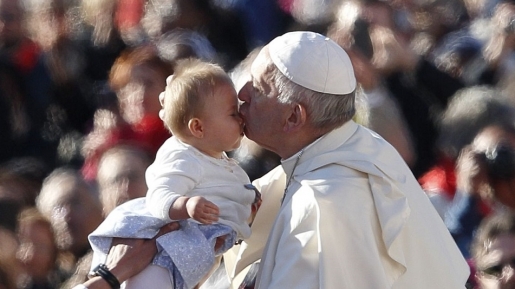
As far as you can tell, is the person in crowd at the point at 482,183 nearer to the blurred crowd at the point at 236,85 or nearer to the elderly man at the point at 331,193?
the blurred crowd at the point at 236,85

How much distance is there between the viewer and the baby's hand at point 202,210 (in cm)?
327

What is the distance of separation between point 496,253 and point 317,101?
4.06ft

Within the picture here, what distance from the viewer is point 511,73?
5039 mm

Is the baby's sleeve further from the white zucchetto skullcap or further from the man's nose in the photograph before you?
the white zucchetto skullcap

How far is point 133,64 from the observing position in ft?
18.1

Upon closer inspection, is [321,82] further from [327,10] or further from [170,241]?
[327,10]

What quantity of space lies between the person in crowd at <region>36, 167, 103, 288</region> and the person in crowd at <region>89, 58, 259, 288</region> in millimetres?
1544

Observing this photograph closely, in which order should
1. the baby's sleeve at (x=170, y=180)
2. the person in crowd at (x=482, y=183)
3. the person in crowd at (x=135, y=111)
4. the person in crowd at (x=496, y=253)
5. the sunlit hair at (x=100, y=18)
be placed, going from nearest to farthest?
the baby's sleeve at (x=170, y=180)
the person in crowd at (x=496, y=253)
the person in crowd at (x=482, y=183)
the person in crowd at (x=135, y=111)
the sunlit hair at (x=100, y=18)

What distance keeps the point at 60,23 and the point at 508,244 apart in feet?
10.0

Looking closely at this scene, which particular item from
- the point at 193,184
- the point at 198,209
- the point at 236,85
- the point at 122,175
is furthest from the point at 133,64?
the point at 198,209

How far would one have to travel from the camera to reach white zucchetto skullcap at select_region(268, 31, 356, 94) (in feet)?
11.3

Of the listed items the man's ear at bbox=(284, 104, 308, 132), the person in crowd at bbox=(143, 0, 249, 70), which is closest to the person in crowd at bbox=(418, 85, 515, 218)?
the person in crowd at bbox=(143, 0, 249, 70)

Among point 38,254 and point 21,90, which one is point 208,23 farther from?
point 38,254

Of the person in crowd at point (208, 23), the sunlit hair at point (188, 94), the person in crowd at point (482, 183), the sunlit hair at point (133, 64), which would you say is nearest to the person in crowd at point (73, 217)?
the sunlit hair at point (133, 64)
